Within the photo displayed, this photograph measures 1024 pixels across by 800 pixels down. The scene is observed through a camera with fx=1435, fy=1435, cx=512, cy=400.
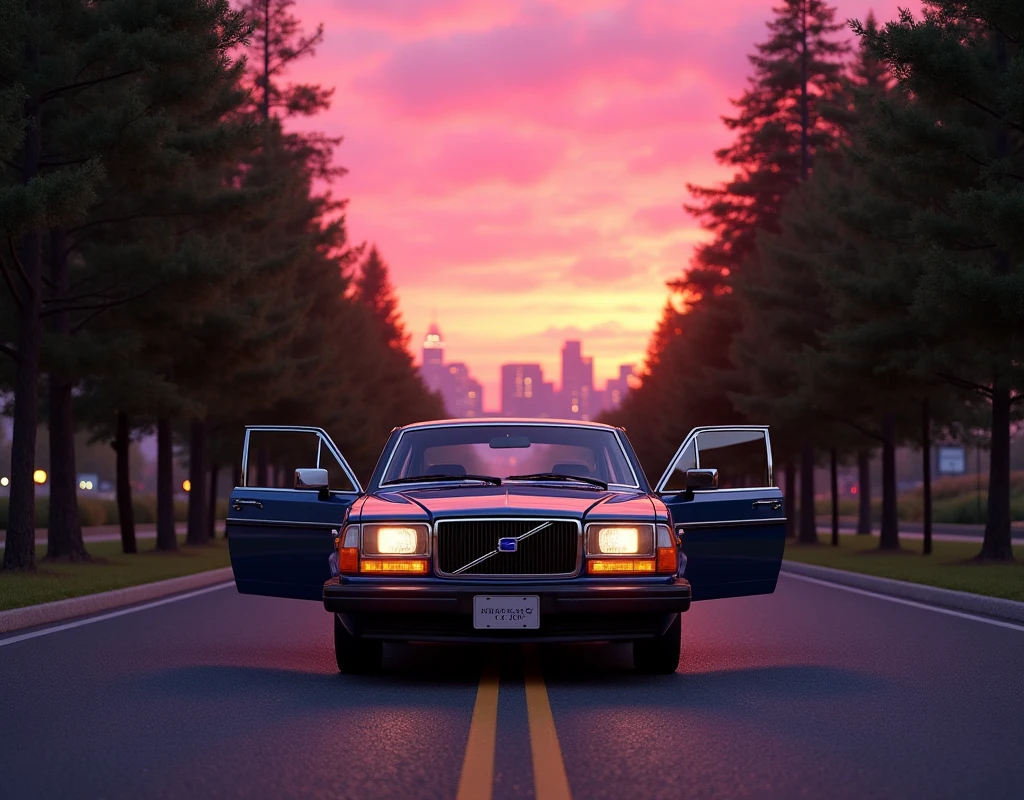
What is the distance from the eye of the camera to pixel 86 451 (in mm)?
145875

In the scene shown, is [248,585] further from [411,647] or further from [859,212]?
[859,212]

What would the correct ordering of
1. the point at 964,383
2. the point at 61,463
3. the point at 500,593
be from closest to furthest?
the point at 500,593 → the point at 61,463 → the point at 964,383

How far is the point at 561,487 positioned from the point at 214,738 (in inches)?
138

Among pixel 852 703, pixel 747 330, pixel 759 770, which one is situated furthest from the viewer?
pixel 747 330

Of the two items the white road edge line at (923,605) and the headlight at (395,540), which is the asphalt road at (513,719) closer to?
the headlight at (395,540)

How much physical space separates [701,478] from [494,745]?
353cm

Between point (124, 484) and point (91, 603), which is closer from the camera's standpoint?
point (91, 603)

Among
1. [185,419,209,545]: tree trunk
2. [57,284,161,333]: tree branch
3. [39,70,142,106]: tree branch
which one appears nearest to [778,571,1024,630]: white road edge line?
[57,284,161,333]: tree branch

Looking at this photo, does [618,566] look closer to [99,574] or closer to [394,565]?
[394,565]

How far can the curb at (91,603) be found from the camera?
1388cm

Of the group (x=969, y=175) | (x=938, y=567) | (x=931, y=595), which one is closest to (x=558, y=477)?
(x=931, y=595)

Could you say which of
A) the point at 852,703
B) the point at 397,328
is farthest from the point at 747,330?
the point at 397,328

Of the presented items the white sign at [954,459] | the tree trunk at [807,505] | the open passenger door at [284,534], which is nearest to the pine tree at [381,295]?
the white sign at [954,459]

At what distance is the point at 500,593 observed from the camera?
29.4 ft
